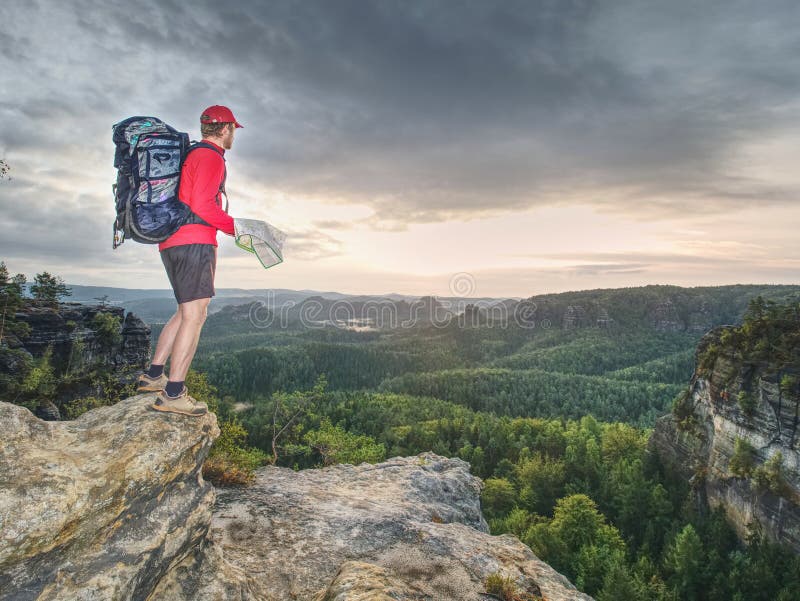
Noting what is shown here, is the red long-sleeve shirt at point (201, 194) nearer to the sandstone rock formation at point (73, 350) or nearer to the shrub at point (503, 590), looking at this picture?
the shrub at point (503, 590)

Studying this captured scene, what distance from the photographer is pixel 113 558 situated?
5.27 metres

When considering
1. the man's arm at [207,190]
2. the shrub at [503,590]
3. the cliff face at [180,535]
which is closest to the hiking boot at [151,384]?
the cliff face at [180,535]

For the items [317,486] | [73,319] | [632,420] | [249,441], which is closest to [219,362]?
[249,441]

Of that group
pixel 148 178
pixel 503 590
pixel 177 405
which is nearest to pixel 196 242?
pixel 148 178

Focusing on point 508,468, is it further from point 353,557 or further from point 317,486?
point 353,557

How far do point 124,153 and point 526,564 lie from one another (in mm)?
12709

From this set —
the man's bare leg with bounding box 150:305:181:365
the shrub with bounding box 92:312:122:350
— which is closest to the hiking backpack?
the man's bare leg with bounding box 150:305:181:365

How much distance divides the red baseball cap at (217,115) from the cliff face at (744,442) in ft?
141

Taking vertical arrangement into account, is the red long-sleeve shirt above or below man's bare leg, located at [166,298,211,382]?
above

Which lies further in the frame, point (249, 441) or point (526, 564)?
point (249, 441)

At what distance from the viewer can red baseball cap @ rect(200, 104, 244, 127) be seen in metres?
6.34

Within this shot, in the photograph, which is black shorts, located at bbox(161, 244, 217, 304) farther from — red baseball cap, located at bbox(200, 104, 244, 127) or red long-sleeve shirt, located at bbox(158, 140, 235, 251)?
red baseball cap, located at bbox(200, 104, 244, 127)

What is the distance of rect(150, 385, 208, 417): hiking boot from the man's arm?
311 centimetres

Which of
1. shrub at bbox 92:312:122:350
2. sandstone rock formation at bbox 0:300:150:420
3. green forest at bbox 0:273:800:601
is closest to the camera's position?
sandstone rock formation at bbox 0:300:150:420
